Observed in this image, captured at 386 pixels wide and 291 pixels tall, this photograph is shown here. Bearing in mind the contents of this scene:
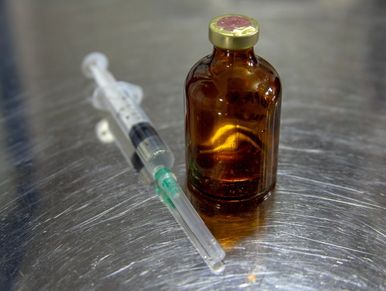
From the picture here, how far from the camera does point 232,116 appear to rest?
2.20ft

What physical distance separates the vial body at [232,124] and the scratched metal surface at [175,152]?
0.04 meters

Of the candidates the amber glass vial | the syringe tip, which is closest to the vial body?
the amber glass vial

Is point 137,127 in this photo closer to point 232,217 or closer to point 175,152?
point 175,152

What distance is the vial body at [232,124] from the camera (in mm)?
660

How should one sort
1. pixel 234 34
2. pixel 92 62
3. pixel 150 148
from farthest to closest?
pixel 92 62 < pixel 150 148 < pixel 234 34

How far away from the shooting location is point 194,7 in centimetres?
122

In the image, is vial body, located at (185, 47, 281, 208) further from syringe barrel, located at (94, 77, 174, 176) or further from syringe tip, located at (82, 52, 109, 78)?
syringe tip, located at (82, 52, 109, 78)

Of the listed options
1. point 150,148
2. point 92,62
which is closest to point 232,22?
point 150,148

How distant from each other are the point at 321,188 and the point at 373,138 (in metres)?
0.14

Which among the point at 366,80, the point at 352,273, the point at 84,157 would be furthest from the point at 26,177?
the point at 366,80

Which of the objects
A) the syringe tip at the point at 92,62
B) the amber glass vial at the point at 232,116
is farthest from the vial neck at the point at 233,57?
the syringe tip at the point at 92,62

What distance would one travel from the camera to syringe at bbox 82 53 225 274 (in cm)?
66

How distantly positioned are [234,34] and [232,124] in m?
0.10

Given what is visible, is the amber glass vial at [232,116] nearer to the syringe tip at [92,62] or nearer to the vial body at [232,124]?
the vial body at [232,124]
